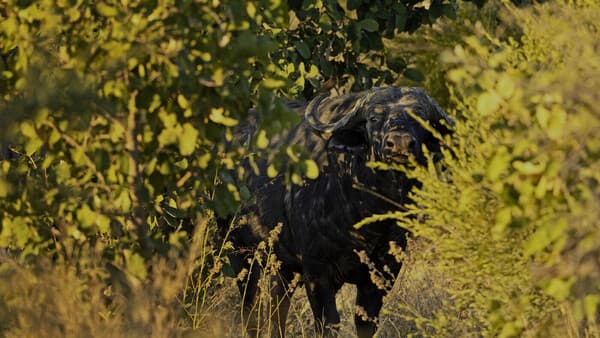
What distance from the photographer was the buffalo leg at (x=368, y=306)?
7.48 meters

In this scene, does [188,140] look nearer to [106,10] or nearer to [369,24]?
[106,10]

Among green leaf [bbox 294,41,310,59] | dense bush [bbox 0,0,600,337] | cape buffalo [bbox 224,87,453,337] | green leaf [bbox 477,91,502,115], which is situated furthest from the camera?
green leaf [bbox 294,41,310,59]

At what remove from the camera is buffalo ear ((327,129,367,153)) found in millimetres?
7496

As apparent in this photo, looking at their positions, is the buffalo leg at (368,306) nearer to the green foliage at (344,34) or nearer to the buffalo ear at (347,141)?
the buffalo ear at (347,141)

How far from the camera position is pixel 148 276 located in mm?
5277

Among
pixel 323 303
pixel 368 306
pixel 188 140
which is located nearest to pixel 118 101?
pixel 188 140

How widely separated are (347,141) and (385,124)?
46cm

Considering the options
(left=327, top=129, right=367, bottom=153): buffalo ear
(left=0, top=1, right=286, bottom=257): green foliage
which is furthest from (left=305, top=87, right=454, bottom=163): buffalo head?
(left=0, top=1, right=286, bottom=257): green foliage

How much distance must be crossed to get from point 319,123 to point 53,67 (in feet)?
10.6

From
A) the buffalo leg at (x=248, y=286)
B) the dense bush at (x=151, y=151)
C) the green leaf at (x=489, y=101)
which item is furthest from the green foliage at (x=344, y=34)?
the green leaf at (x=489, y=101)

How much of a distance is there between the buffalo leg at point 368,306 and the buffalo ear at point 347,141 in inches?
33.9

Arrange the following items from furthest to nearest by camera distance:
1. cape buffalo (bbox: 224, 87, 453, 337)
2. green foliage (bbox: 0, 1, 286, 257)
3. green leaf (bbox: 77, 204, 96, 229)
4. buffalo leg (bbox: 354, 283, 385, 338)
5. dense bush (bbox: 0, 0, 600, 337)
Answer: buffalo leg (bbox: 354, 283, 385, 338) < cape buffalo (bbox: 224, 87, 453, 337) < green leaf (bbox: 77, 204, 96, 229) < green foliage (bbox: 0, 1, 286, 257) < dense bush (bbox: 0, 0, 600, 337)

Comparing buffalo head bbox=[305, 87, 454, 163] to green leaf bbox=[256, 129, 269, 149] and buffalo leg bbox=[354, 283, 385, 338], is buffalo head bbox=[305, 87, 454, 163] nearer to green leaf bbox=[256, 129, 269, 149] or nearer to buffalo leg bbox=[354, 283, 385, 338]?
buffalo leg bbox=[354, 283, 385, 338]

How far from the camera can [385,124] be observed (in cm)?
712
